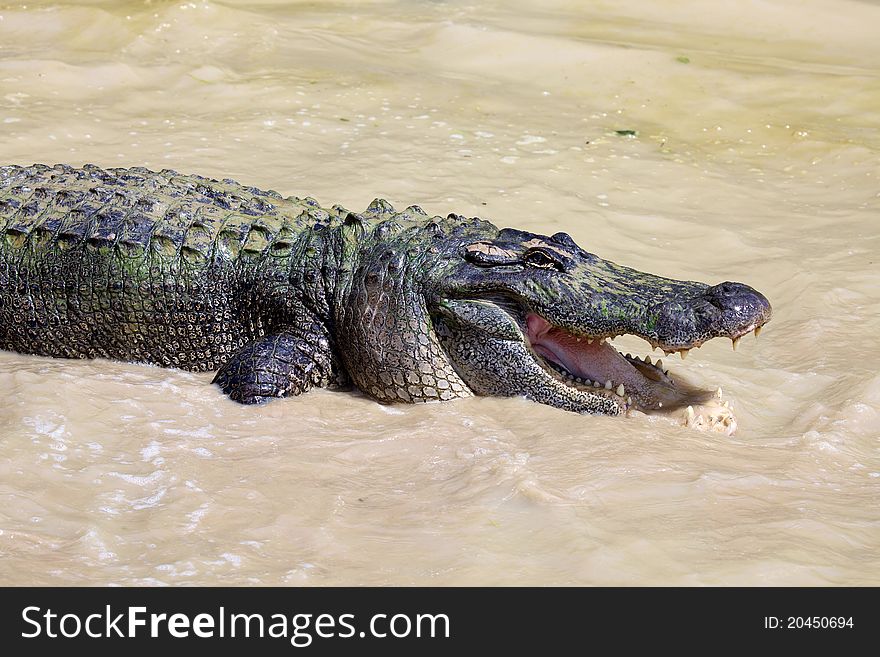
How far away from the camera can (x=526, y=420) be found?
15.3 feet

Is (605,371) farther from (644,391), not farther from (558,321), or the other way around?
(558,321)

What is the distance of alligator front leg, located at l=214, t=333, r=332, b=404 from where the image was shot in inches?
189

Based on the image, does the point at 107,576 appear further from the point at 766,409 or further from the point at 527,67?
the point at 527,67

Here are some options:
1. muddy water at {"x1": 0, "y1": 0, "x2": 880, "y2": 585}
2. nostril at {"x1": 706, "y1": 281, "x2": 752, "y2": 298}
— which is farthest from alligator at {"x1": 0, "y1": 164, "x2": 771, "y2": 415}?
muddy water at {"x1": 0, "y1": 0, "x2": 880, "y2": 585}

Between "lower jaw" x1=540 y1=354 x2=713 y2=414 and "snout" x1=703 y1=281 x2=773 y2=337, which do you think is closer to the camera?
"snout" x1=703 y1=281 x2=773 y2=337

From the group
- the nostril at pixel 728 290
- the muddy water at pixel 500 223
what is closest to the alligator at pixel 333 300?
the nostril at pixel 728 290

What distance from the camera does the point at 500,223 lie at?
7.33m

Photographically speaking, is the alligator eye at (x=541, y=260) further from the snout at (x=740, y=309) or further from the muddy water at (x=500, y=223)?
the snout at (x=740, y=309)

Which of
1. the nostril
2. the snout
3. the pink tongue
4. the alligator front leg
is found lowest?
the alligator front leg

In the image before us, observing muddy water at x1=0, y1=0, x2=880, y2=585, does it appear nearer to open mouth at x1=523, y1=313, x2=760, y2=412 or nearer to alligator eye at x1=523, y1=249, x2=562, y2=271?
open mouth at x1=523, y1=313, x2=760, y2=412

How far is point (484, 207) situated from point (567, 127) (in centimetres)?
252

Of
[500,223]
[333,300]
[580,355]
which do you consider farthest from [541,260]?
[500,223]

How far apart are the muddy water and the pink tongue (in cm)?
29

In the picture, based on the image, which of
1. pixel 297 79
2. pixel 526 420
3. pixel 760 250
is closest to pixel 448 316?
pixel 526 420
